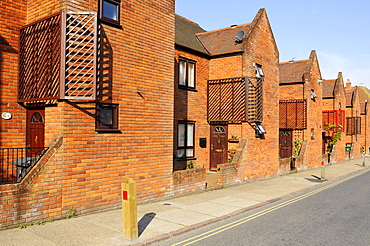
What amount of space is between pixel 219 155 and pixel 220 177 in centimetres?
293

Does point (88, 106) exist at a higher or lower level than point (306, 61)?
lower

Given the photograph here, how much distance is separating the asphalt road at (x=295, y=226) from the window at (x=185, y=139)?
199 inches

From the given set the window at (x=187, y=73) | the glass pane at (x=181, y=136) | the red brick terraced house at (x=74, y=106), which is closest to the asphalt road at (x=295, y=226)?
the red brick terraced house at (x=74, y=106)

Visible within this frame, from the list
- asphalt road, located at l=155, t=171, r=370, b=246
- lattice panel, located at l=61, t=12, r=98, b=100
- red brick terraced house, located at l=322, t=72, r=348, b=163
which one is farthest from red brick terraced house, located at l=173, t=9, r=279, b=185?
red brick terraced house, located at l=322, t=72, r=348, b=163

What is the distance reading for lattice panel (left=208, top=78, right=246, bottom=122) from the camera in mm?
14945

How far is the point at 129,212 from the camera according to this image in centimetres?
627

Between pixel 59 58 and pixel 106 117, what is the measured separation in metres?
2.01

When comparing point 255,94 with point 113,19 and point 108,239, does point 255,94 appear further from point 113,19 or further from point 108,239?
point 108,239

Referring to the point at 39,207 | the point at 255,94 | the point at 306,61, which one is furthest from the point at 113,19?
the point at 306,61

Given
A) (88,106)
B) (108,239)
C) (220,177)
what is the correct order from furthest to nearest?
1. (220,177)
2. (88,106)
3. (108,239)

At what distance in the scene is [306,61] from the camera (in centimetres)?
2428

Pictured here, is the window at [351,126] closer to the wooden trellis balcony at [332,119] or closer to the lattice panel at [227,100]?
the wooden trellis balcony at [332,119]

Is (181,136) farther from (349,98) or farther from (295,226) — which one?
(349,98)

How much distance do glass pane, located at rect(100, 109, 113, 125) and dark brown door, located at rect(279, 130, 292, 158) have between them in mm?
16484
